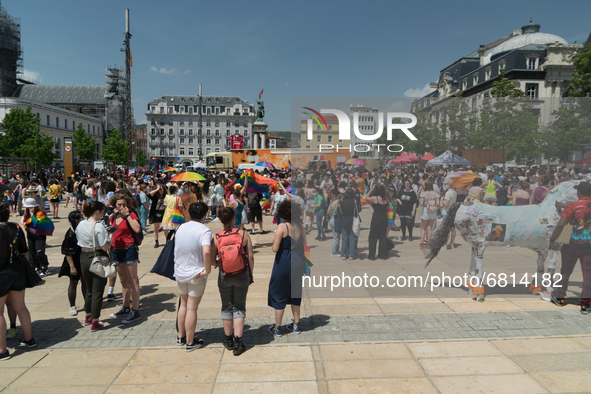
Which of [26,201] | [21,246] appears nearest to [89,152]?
[26,201]

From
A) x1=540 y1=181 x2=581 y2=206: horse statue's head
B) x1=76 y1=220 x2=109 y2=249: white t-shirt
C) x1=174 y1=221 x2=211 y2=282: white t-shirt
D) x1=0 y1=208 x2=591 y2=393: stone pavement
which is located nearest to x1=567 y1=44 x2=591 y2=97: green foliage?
x1=540 y1=181 x2=581 y2=206: horse statue's head

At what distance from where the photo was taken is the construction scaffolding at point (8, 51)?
7625 cm

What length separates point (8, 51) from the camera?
257 feet

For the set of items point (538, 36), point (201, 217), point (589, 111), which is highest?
point (538, 36)

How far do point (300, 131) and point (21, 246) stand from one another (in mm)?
3940

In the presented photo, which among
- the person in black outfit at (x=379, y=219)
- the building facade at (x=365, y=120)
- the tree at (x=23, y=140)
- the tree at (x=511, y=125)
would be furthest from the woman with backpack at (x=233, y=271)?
the tree at (x=23, y=140)

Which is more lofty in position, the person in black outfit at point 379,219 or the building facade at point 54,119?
the building facade at point 54,119

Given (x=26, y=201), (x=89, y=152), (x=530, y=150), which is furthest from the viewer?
(x=89, y=152)

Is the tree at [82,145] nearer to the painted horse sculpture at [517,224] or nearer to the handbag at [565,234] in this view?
the painted horse sculpture at [517,224]

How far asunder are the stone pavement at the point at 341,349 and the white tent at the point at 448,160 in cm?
151

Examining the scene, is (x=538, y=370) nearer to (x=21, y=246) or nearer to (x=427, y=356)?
(x=427, y=356)

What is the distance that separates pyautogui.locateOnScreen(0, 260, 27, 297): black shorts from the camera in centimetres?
427

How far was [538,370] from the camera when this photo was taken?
13.3ft

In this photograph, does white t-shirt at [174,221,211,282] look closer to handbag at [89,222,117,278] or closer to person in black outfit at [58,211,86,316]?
handbag at [89,222,117,278]
